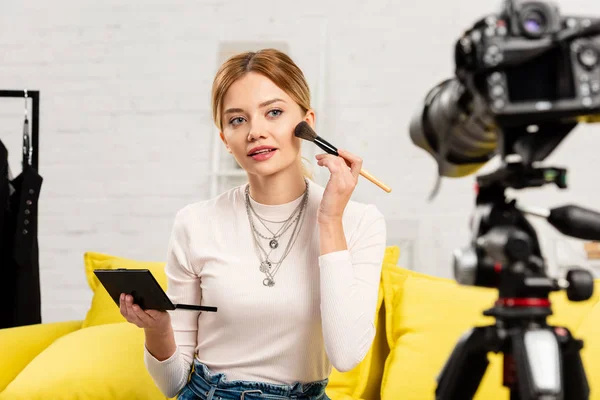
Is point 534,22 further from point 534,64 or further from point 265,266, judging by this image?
point 265,266

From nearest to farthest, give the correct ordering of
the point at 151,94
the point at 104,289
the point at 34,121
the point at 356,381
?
the point at 356,381
the point at 104,289
the point at 34,121
the point at 151,94

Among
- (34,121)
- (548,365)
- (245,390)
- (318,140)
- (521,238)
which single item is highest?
(34,121)

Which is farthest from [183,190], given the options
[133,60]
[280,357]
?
[280,357]

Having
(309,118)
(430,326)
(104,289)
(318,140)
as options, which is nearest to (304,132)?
(318,140)

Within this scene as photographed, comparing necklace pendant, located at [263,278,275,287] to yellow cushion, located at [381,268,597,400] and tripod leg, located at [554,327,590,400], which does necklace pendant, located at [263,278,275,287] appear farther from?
tripod leg, located at [554,327,590,400]

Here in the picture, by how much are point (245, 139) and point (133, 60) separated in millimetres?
1853

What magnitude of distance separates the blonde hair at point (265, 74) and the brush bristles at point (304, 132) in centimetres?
10

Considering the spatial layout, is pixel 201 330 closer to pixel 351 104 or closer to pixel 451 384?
pixel 451 384

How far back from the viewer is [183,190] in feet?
10.1

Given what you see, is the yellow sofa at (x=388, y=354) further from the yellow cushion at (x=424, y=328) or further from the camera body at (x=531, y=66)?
the camera body at (x=531, y=66)

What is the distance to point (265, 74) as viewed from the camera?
1.52m

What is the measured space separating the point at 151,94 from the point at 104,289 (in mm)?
1161

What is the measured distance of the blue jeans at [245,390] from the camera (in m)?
1.41

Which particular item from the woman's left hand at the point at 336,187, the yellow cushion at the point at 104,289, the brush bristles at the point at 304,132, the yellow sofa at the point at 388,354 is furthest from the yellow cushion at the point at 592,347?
the yellow cushion at the point at 104,289
